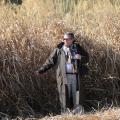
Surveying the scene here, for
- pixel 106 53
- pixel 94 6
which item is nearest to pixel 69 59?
pixel 106 53

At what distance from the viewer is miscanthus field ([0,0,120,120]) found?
1138 centimetres

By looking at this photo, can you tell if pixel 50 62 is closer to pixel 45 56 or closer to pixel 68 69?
pixel 68 69

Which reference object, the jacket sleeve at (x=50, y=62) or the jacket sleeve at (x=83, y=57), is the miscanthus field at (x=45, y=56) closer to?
the jacket sleeve at (x=50, y=62)

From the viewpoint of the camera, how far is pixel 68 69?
10727mm

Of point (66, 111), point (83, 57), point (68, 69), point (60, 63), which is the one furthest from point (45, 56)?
point (66, 111)

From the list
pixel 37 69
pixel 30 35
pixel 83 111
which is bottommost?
pixel 83 111

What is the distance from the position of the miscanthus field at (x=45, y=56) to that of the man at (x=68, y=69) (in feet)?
1.44

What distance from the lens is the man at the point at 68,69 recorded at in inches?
421

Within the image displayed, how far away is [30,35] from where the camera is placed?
11.8m

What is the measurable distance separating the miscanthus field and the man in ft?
1.44

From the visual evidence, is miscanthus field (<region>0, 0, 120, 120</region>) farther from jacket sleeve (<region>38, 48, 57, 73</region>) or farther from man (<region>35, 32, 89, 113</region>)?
jacket sleeve (<region>38, 48, 57, 73</region>)

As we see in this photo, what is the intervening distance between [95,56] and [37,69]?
57.8 inches

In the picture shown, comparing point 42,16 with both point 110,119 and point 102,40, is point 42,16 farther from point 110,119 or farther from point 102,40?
point 110,119

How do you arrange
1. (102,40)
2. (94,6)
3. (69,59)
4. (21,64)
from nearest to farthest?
(69,59)
(21,64)
(102,40)
(94,6)
